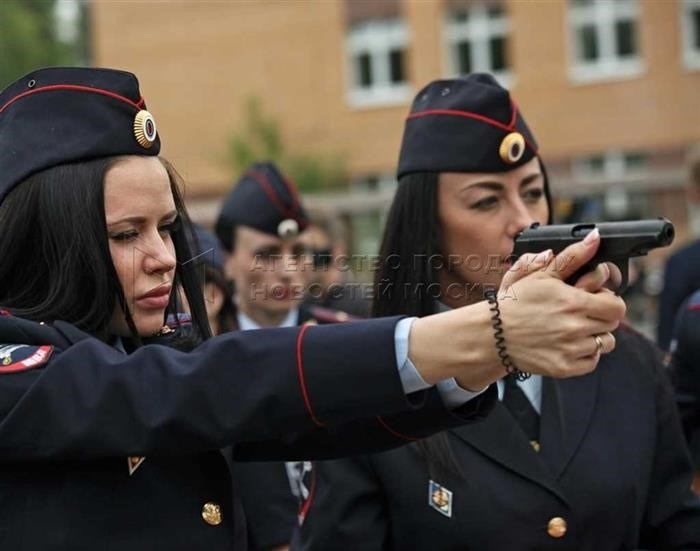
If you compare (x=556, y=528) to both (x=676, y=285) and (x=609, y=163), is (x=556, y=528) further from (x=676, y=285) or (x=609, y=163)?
(x=609, y=163)

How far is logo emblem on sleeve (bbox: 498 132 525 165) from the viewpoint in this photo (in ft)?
10.5

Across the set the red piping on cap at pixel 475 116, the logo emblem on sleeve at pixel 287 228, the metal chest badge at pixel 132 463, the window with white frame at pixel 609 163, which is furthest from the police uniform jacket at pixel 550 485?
the window with white frame at pixel 609 163

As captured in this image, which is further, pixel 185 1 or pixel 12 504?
pixel 185 1

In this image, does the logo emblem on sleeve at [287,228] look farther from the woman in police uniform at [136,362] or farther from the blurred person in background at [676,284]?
the woman in police uniform at [136,362]

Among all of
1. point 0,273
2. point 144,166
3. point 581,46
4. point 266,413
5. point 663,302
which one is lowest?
point 663,302

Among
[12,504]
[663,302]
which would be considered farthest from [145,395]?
[663,302]

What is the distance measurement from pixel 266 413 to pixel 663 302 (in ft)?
13.5

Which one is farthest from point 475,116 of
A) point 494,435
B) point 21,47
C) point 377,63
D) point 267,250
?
point 21,47

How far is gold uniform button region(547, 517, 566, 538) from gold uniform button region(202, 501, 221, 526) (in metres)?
0.94

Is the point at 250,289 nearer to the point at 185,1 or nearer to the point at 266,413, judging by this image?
the point at 266,413

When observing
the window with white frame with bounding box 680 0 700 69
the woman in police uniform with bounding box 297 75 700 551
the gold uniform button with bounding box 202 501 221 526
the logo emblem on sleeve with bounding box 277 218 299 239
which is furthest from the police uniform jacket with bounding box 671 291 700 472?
the window with white frame with bounding box 680 0 700 69

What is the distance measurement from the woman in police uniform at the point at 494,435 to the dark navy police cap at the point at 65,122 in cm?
110

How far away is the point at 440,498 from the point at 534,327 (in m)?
1.19

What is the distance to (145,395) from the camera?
1.93 m
